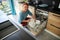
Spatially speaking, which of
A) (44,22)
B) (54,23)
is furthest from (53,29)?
(44,22)

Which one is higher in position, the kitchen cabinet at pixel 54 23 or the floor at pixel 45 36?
the kitchen cabinet at pixel 54 23

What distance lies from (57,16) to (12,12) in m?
1.94

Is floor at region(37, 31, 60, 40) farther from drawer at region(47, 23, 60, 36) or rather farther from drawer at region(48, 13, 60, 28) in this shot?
drawer at region(48, 13, 60, 28)

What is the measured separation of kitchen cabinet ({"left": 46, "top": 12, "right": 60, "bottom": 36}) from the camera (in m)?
1.67

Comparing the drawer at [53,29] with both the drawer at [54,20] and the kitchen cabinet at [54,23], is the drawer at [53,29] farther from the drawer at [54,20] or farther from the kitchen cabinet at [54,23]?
the drawer at [54,20]

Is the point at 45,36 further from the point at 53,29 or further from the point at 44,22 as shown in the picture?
the point at 44,22

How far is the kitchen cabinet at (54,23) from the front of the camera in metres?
1.67

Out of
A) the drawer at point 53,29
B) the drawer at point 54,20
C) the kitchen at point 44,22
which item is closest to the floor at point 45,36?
the kitchen at point 44,22

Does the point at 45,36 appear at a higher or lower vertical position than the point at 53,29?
lower

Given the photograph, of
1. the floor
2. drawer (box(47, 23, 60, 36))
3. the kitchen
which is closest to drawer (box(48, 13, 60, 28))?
the kitchen

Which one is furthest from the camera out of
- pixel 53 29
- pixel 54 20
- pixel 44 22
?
pixel 44 22

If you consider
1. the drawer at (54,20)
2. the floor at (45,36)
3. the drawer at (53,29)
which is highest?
the drawer at (54,20)

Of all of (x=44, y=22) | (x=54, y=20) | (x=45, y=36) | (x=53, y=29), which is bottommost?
(x=45, y=36)

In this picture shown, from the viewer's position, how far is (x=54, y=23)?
5.82 feet
